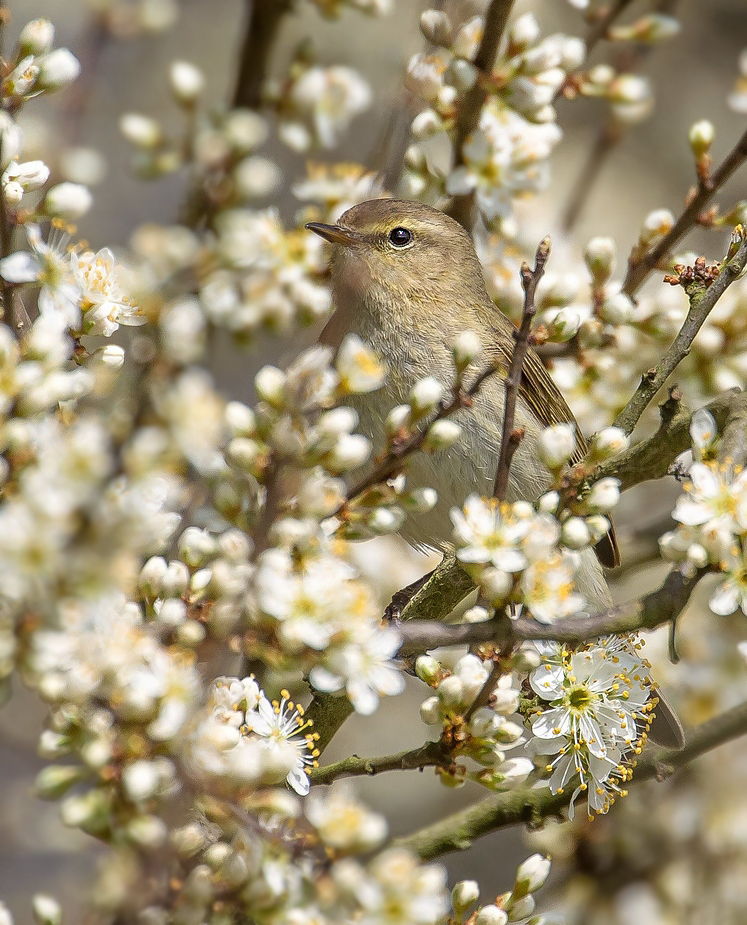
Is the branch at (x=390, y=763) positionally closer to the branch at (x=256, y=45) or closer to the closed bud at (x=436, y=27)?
the branch at (x=256, y=45)

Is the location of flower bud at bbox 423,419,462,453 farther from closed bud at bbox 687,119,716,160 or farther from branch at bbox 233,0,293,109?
closed bud at bbox 687,119,716,160

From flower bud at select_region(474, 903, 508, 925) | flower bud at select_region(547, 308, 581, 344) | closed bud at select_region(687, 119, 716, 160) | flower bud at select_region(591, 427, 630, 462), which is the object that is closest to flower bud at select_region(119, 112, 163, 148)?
flower bud at select_region(547, 308, 581, 344)

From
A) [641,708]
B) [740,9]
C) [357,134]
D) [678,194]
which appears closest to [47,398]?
[641,708]

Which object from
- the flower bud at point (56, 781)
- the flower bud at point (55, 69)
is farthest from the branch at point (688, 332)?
the flower bud at point (56, 781)

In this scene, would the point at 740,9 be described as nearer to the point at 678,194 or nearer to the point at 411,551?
the point at 678,194

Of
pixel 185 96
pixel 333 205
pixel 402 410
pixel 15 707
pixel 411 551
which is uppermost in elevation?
pixel 185 96

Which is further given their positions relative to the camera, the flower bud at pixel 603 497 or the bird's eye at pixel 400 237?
the bird's eye at pixel 400 237
